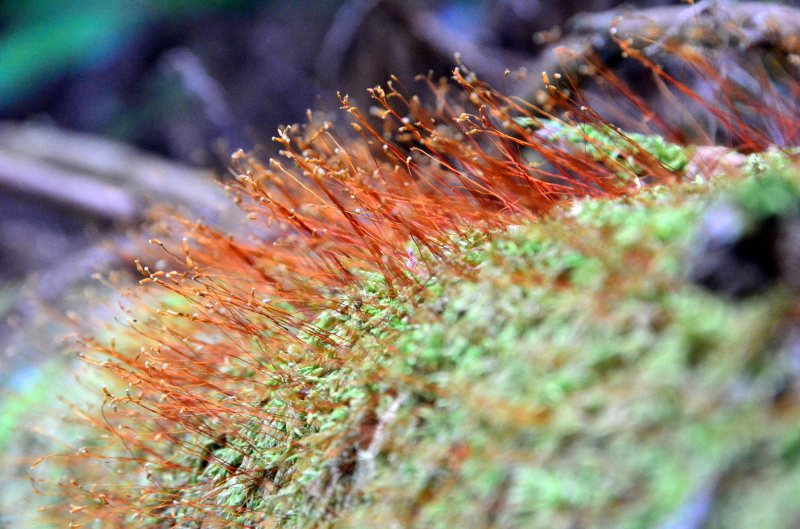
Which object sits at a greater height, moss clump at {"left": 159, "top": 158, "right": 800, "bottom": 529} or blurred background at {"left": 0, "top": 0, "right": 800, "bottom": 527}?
blurred background at {"left": 0, "top": 0, "right": 800, "bottom": 527}

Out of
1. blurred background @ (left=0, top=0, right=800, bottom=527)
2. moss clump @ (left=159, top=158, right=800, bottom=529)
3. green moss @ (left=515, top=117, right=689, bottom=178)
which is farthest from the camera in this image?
blurred background @ (left=0, top=0, right=800, bottom=527)

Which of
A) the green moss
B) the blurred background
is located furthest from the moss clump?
the blurred background

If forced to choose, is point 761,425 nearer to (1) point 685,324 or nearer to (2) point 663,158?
(1) point 685,324

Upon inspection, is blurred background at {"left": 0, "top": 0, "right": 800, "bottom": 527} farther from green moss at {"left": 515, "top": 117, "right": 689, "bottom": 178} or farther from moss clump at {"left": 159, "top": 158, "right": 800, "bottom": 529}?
moss clump at {"left": 159, "top": 158, "right": 800, "bottom": 529}

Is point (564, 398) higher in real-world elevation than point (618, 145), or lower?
lower

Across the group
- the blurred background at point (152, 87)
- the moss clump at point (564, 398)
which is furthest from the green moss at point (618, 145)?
the blurred background at point (152, 87)

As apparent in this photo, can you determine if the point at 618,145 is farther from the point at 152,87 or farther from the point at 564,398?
the point at 152,87

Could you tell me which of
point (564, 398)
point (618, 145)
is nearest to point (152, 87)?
point (618, 145)

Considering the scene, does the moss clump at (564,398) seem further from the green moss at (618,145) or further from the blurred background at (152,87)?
the blurred background at (152,87)

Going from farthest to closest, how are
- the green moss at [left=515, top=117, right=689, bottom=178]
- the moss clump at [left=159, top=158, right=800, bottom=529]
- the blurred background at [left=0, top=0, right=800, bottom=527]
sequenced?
the blurred background at [left=0, top=0, right=800, bottom=527] → the green moss at [left=515, top=117, right=689, bottom=178] → the moss clump at [left=159, top=158, right=800, bottom=529]
